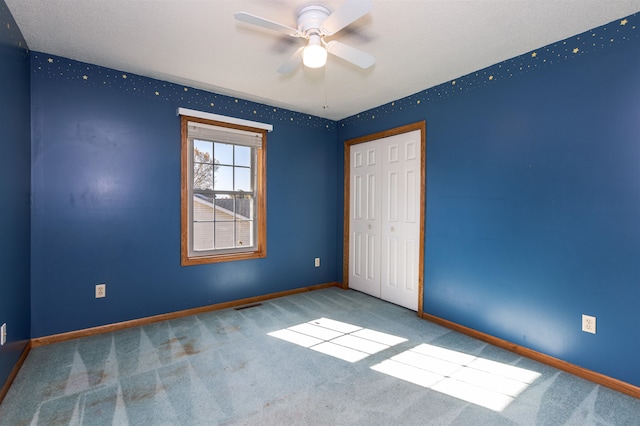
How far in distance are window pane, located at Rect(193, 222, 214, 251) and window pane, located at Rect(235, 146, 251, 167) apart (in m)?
0.80

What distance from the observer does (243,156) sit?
147 inches

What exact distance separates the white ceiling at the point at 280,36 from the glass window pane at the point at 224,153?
665 mm

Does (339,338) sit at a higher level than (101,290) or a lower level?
lower

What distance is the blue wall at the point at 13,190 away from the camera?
192 cm

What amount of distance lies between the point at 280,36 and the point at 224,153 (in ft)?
5.49

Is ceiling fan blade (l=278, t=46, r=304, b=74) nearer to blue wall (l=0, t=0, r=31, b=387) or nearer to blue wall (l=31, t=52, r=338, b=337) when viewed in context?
blue wall (l=31, t=52, r=338, b=337)

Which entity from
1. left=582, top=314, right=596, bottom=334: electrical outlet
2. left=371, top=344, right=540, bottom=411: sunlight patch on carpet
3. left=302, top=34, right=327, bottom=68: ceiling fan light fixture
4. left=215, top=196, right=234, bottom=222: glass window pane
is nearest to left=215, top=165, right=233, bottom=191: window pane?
left=215, top=196, right=234, bottom=222: glass window pane

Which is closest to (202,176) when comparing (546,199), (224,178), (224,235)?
(224,178)

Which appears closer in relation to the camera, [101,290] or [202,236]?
[101,290]

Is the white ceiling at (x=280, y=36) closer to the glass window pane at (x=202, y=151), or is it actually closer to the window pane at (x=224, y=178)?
the glass window pane at (x=202, y=151)

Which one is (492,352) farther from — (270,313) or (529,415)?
(270,313)

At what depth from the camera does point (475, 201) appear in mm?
2850

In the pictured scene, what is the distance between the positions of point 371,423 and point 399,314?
178 cm

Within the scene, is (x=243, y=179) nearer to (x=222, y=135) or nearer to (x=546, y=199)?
(x=222, y=135)
